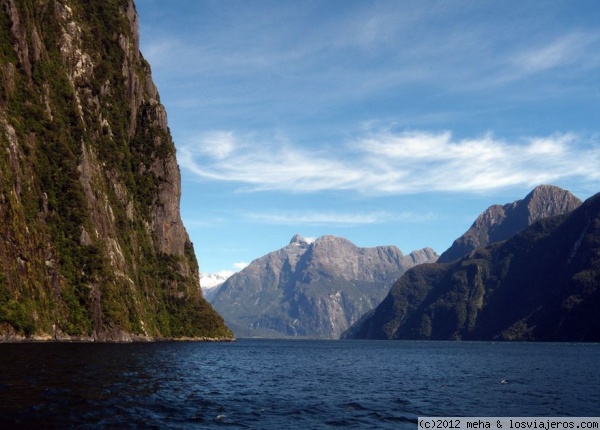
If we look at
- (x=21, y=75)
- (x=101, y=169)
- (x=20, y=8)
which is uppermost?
(x=20, y=8)

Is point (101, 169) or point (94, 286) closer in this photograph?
point (94, 286)

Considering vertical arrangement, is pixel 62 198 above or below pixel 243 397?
above

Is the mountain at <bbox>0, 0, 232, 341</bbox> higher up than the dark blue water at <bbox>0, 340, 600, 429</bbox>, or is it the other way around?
the mountain at <bbox>0, 0, 232, 341</bbox>

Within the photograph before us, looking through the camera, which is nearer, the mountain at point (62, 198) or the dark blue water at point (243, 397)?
the dark blue water at point (243, 397)

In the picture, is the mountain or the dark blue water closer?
the dark blue water

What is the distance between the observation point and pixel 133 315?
Answer: 6206 inches

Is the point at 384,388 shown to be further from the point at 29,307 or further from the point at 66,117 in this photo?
the point at 66,117

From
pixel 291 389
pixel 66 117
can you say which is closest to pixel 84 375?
pixel 291 389

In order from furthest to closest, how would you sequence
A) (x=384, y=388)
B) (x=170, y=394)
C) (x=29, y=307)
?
(x=29, y=307) < (x=384, y=388) < (x=170, y=394)

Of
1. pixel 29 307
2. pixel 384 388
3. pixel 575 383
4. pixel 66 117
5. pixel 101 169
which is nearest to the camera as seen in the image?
pixel 384 388

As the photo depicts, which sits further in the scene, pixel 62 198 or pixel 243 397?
pixel 62 198

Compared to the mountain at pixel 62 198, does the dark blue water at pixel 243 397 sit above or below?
below

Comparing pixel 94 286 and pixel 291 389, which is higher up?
pixel 94 286

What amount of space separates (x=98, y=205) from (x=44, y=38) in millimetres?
49644
